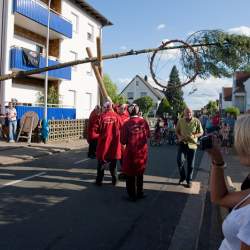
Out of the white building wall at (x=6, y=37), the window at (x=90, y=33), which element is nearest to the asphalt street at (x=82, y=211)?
the white building wall at (x=6, y=37)

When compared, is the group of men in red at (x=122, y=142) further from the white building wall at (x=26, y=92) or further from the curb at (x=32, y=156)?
the white building wall at (x=26, y=92)

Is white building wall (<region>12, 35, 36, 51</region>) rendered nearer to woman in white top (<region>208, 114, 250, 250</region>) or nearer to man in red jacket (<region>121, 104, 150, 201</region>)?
man in red jacket (<region>121, 104, 150, 201</region>)

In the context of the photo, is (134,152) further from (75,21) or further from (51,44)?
(75,21)

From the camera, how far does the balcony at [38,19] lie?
24.6 meters

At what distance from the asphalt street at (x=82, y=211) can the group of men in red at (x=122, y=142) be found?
353 millimetres

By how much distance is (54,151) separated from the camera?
16.8 meters

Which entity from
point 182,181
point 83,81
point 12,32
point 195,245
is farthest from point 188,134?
point 83,81

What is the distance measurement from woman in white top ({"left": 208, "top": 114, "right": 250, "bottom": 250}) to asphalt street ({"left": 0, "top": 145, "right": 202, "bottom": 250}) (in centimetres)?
313

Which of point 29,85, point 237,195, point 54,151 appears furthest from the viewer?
point 29,85

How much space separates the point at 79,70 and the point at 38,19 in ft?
27.6

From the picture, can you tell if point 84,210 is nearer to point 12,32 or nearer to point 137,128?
point 137,128

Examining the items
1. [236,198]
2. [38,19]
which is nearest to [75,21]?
[38,19]

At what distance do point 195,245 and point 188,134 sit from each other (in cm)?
441

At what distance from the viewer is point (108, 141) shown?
9.35 m
